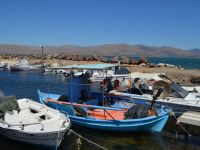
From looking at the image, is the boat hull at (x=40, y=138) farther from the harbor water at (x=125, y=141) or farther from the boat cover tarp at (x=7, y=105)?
the boat cover tarp at (x=7, y=105)

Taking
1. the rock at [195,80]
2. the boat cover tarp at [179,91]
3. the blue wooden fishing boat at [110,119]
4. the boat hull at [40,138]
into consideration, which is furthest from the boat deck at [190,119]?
the rock at [195,80]

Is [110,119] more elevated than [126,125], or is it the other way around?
[110,119]

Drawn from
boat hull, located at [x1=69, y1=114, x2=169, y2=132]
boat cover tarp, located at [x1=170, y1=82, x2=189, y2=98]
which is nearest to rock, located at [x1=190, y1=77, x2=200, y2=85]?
boat cover tarp, located at [x1=170, y1=82, x2=189, y2=98]

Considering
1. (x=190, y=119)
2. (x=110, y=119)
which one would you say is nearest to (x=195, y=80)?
(x=190, y=119)

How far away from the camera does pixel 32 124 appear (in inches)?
549

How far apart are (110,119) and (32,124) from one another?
4380 millimetres

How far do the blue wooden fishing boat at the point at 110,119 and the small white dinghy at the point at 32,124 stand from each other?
5.19ft

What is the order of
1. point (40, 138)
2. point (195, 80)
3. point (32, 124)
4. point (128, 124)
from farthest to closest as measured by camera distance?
point (195, 80) → point (128, 124) → point (32, 124) → point (40, 138)

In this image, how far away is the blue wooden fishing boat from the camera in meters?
15.8

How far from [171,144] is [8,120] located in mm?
7916

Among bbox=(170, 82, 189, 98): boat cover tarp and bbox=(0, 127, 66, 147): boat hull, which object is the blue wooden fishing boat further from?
bbox=(0, 127, 66, 147): boat hull

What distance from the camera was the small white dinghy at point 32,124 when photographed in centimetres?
1350

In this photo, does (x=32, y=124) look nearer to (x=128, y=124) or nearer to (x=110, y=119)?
(x=110, y=119)

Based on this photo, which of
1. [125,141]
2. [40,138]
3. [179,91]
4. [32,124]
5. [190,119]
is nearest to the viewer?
[40,138]
